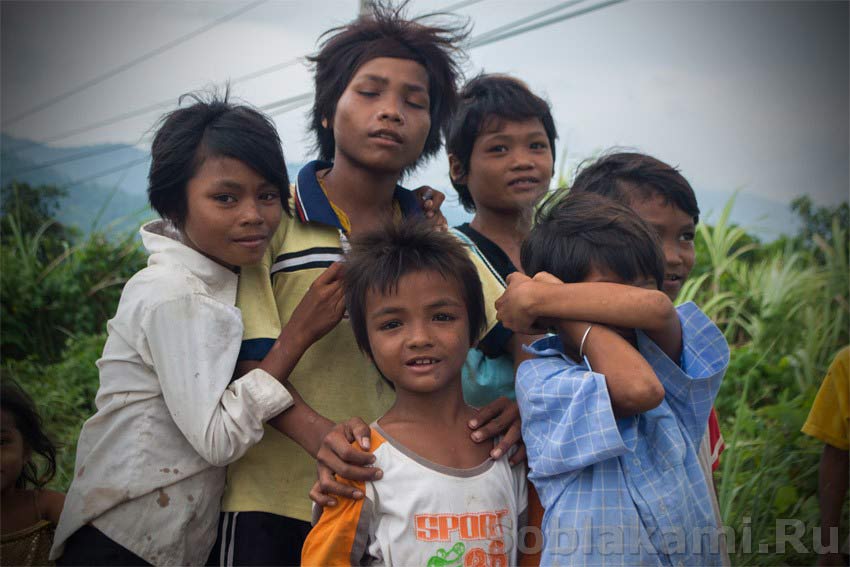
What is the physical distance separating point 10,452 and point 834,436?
3.04 m

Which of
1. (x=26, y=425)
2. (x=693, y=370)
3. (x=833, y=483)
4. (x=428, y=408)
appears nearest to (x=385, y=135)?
(x=428, y=408)

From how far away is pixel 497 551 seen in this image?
192cm

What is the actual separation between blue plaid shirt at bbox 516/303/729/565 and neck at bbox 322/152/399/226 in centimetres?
78

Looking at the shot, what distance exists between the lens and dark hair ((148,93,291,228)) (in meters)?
2.20

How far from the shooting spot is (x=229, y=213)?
2148 millimetres

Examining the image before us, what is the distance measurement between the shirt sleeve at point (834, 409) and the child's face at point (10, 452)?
2.92 metres

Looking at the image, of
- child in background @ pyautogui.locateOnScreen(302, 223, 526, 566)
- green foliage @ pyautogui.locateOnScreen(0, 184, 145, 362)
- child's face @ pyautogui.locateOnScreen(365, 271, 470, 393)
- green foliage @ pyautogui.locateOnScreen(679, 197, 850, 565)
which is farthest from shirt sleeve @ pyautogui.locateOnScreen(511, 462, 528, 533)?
green foliage @ pyautogui.locateOnScreen(0, 184, 145, 362)

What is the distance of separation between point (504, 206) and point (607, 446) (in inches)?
46.4

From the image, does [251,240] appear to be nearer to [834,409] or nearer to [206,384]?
[206,384]

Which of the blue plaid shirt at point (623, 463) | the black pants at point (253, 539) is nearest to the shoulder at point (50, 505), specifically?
the black pants at point (253, 539)

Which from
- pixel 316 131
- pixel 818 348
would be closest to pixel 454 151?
pixel 316 131

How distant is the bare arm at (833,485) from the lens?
10.3ft

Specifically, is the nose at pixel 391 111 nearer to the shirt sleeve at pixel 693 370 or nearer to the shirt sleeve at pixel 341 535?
the shirt sleeve at pixel 693 370

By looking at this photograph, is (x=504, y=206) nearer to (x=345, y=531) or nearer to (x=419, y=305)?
(x=419, y=305)
